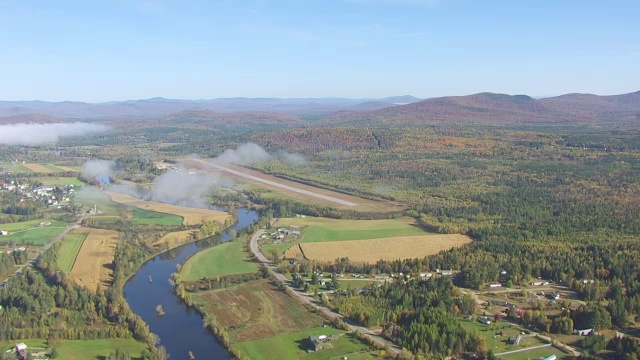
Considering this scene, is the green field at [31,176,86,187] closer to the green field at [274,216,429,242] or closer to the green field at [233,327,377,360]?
the green field at [274,216,429,242]

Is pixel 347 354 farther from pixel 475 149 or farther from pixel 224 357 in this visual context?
pixel 475 149

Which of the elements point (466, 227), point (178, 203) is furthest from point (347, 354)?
point (178, 203)

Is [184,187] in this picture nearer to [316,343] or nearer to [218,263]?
[218,263]

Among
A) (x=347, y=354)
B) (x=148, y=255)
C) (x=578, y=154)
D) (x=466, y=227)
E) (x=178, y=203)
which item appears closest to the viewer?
(x=347, y=354)

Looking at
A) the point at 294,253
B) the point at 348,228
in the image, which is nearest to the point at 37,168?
the point at 348,228

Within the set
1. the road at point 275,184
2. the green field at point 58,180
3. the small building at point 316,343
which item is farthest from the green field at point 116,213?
the small building at point 316,343

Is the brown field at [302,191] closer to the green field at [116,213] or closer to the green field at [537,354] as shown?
the green field at [116,213]

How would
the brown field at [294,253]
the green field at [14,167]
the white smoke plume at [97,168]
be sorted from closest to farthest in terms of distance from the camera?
the brown field at [294,253]
the white smoke plume at [97,168]
the green field at [14,167]
